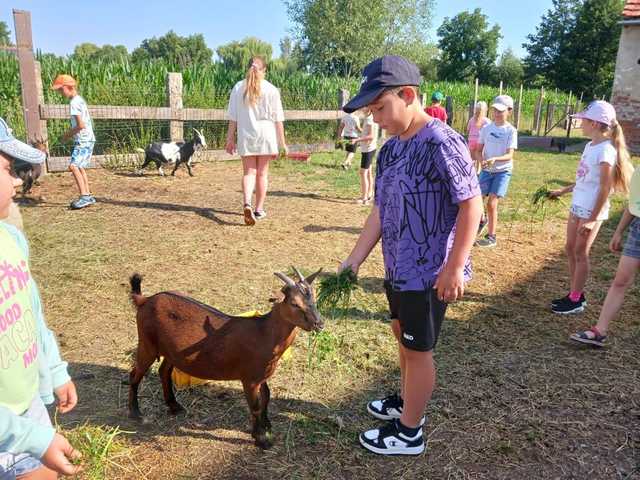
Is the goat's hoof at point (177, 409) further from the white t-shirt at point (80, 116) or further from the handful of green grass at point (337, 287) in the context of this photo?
the white t-shirt at point (80, 116)

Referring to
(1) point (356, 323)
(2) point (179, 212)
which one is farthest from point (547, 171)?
(1) point (356, 323)

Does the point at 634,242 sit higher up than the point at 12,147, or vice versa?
the point at 12,147

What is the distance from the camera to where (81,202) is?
300 inches

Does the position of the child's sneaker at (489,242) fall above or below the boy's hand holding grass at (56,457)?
below

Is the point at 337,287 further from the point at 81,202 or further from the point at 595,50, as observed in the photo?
the point at 595,50

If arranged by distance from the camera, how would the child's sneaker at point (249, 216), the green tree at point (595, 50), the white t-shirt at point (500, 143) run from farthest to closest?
the green tree at point (595, 50)
the child's sneaker at point (249, 216)
the white t-shirt at point (500, 143)

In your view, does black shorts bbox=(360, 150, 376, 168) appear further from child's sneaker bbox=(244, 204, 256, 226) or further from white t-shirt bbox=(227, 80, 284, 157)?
child's sneaker bbox=(244, 204, 256, 226)

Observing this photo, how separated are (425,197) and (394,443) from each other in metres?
1.41

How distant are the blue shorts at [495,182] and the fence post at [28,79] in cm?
Answer: 772

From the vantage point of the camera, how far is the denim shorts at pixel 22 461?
5.04 ft

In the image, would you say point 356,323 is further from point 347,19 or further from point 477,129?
point 347,19

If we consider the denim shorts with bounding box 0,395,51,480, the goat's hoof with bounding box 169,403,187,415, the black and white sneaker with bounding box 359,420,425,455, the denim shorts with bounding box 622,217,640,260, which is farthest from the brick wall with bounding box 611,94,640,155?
the denim shorts with bounding box 0,395,51,480

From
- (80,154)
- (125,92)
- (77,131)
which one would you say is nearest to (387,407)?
(80,154)

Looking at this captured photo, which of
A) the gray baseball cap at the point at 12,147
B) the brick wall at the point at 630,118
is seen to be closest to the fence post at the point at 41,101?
the gray baseball cap at the point at 12,147
